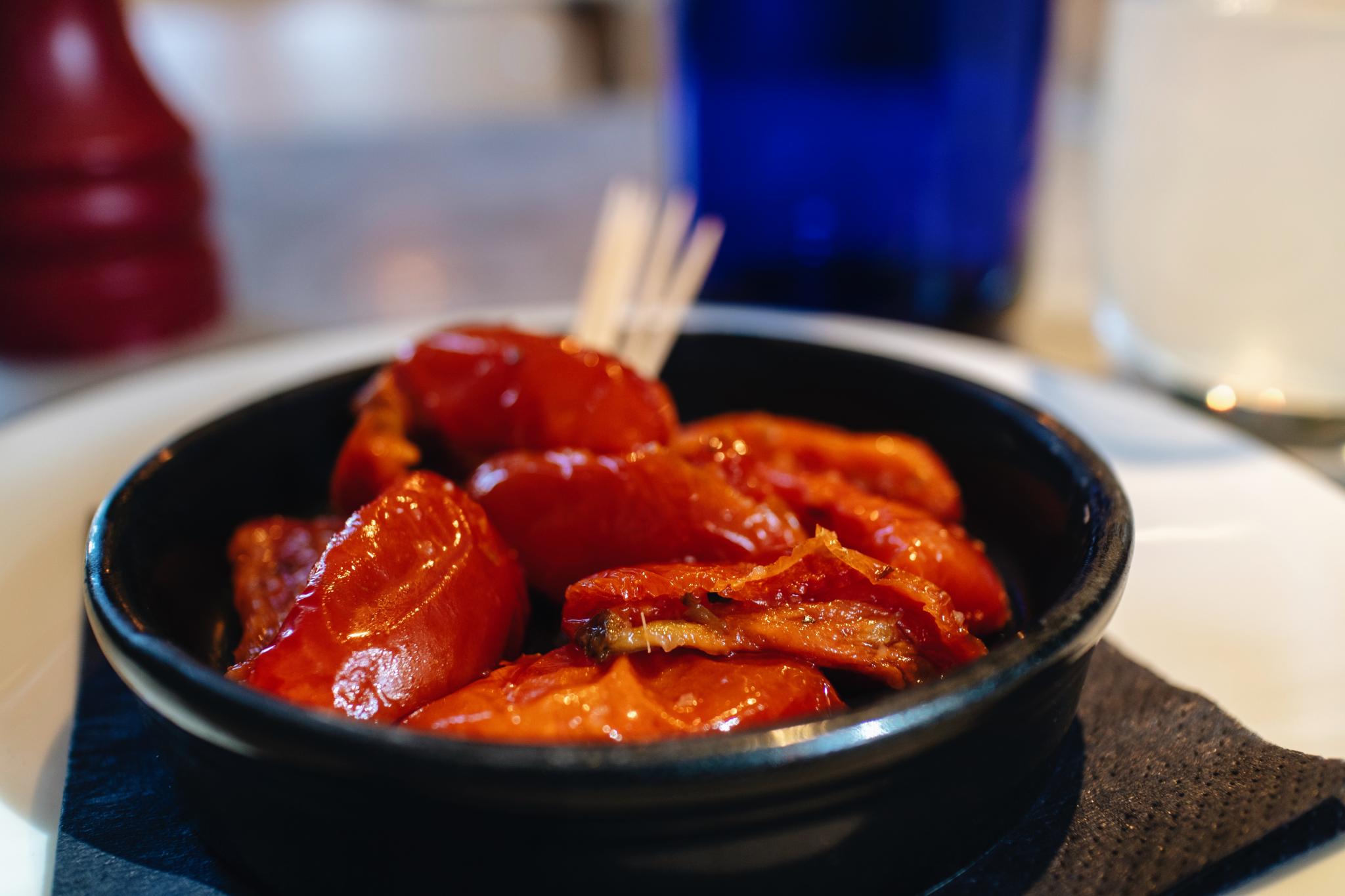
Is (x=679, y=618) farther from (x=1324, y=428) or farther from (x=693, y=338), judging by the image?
(x=1324, y=428)

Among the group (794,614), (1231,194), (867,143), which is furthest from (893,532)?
(867,143)

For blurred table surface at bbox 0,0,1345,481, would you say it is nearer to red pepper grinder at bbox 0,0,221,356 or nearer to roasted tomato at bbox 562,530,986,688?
red pepper grinder at bbox 0,0,221,356

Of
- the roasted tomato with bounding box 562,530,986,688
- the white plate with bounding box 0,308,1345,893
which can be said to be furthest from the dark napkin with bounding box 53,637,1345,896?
the roasted tomato with bounding box 562,530,986,688

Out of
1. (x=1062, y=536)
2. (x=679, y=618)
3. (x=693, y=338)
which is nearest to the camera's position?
(x=679, y=618)

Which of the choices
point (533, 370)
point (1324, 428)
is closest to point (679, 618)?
point (533, 370)

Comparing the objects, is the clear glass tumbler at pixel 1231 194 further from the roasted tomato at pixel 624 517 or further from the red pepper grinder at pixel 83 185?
the red pepper grinder at pixel 83 185

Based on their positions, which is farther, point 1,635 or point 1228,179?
point 1228,179
